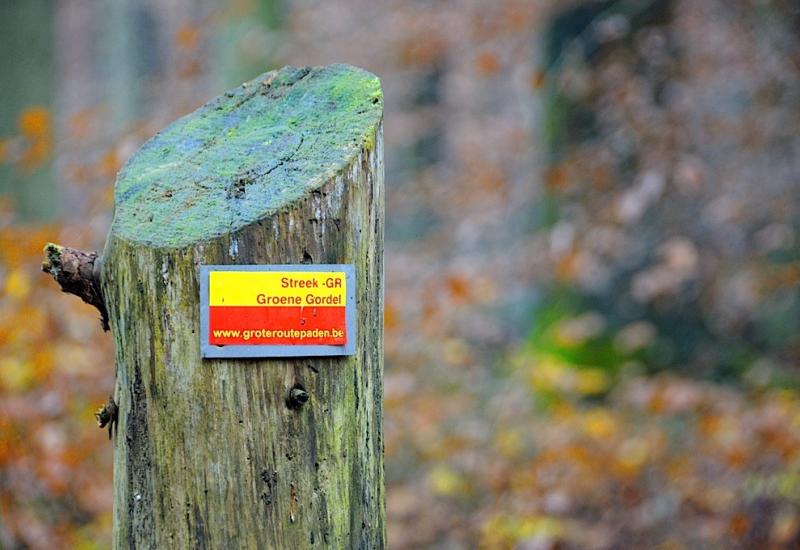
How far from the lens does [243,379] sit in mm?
1983

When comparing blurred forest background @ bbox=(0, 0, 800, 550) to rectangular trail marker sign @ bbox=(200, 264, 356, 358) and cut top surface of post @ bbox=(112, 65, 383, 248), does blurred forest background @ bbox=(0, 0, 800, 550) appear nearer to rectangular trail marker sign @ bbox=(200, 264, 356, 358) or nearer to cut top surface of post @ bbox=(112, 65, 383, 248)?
cut top surface of post @ bbox=(112, 65, 383, 248)

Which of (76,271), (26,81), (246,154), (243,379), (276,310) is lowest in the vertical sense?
(243,379)

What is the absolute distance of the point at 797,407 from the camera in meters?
5.55

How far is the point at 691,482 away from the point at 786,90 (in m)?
2.85

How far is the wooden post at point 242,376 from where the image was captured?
6.47ft

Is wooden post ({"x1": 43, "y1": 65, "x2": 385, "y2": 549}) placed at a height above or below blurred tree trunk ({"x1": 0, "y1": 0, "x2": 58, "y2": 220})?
below

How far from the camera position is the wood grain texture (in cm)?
197

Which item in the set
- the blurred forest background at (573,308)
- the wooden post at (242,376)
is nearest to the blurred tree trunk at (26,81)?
the blurred forest background at (573,308)

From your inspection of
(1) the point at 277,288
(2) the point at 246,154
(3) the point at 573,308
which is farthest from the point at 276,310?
(3) the point at 573,308

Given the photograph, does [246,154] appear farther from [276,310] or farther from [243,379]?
[243,379]

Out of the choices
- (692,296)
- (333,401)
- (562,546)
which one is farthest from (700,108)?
(333,401)

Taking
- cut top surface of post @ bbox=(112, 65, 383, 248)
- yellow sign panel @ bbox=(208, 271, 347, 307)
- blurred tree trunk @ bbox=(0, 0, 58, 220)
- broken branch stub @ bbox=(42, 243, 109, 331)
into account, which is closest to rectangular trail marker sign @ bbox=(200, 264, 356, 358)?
yellow sign panel @ bbox=(208, 271, 347, 307)

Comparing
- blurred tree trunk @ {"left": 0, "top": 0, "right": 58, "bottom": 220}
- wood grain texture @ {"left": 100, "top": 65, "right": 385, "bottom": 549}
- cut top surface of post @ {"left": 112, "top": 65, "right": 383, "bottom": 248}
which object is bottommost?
wood grain texture @ {"left": 100, "top": 65, "right": 385, "bottom": 549}

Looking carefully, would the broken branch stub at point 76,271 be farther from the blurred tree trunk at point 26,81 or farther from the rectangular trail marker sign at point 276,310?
the blurred tree trunk at point 26,81
